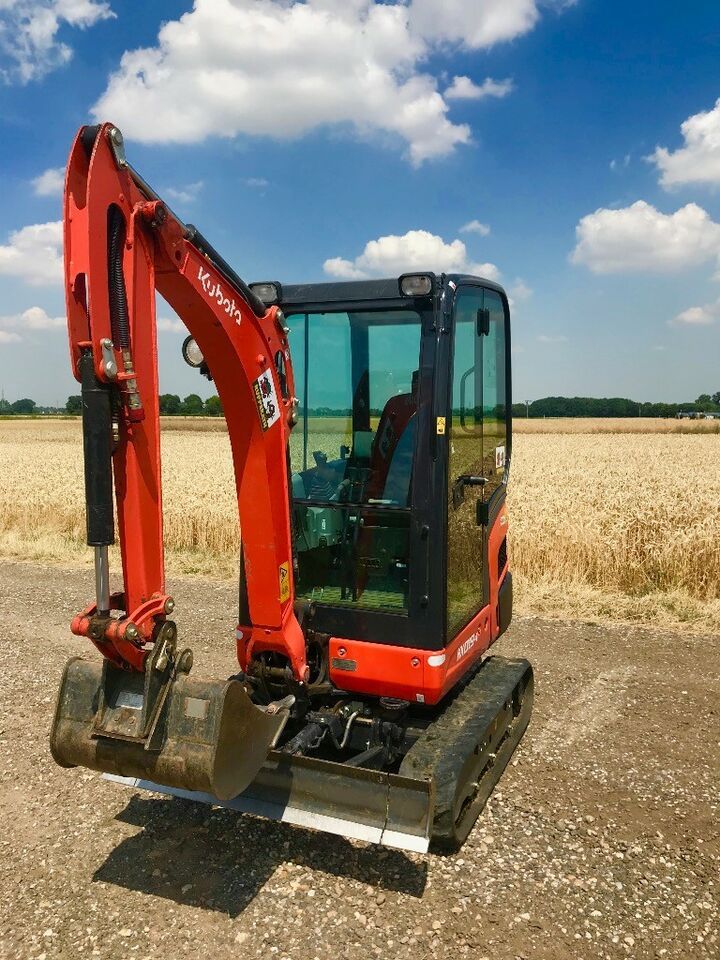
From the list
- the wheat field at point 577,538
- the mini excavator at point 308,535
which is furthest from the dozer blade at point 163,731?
the wheat field at point 577,538

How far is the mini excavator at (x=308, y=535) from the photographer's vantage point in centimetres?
296

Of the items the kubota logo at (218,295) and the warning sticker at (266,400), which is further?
the warning sticker at (266,400)

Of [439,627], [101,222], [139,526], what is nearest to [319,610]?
[439,627]

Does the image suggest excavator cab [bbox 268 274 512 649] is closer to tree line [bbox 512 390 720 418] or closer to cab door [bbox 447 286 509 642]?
cab door [bbox 447 286 509 642]

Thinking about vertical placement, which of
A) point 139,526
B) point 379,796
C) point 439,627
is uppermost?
point 139,526

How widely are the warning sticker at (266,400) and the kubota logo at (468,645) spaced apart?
1.80 m

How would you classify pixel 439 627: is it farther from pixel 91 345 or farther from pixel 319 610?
pixel 91 345

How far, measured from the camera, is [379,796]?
3596mm

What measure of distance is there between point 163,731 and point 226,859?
134 cm

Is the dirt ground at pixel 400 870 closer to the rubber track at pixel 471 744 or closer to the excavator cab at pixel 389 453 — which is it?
the rubber track at pixel 471 744

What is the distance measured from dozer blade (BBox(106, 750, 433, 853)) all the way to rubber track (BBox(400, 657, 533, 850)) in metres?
0.20

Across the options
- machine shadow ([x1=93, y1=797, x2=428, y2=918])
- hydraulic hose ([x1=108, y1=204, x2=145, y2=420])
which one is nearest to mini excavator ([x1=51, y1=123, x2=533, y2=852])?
hydraulic hose ([x1=108, y1=204, x2=145, y2=420])

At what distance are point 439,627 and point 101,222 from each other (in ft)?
8.50

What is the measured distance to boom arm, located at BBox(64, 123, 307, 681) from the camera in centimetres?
282
